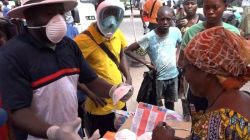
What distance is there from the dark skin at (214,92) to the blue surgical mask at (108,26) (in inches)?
52.3

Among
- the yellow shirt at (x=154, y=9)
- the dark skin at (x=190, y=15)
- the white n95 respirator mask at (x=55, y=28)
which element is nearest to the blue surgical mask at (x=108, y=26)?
the white n95 respirator mask at (x=55, y=28)

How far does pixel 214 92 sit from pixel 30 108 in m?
0.94

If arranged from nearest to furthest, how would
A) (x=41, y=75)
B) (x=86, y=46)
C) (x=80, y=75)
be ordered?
(x=41, y=75) → (x=80, y=75) → (x=86, y=46)

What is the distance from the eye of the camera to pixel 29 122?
1.73m

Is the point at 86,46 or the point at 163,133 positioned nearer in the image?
the point at 163,133

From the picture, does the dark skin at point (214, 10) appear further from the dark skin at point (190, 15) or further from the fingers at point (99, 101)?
the dark skin at point (190, 15)

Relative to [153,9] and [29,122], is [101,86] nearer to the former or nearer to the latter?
[29,122]

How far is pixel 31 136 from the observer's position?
192 centimetres

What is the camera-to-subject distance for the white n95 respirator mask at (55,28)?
190cm

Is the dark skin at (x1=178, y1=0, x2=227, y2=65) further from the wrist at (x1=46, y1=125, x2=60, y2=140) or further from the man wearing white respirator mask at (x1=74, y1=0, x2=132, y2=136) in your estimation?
the wrist at (x1=46, y1=125, x2=60, y2=140)

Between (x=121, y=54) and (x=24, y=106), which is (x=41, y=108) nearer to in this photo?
(x=24, y=106)

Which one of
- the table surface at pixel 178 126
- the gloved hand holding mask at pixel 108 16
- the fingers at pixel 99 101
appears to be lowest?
the table surface at pixel 178 126

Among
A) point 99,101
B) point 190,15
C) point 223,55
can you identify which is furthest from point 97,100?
point 190,15

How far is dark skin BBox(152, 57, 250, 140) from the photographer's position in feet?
4.96
